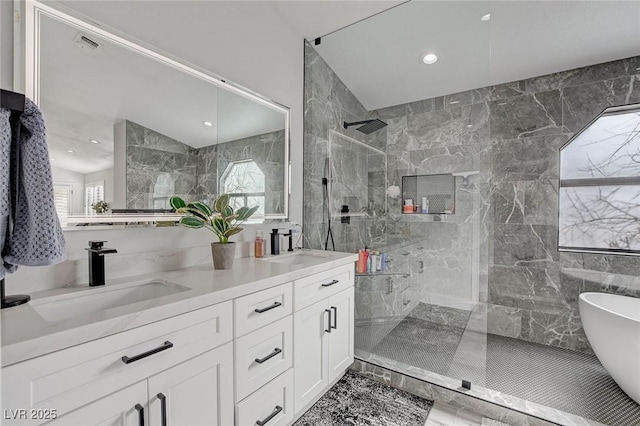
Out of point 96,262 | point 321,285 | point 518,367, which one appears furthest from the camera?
point 518,367

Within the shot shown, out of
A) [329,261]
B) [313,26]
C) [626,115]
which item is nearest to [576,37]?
[626,115]

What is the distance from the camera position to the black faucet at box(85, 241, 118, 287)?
3.87 feet

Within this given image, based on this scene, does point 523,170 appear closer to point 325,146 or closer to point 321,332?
point 325,146

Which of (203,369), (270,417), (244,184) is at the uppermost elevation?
(244,184)

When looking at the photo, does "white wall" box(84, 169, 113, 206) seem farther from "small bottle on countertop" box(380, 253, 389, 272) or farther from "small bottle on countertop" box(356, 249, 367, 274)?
"small bottle on countertop" box(380, 253, 389, 272)

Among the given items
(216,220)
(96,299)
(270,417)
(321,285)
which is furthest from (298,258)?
(96,299)

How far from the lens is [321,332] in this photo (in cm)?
176

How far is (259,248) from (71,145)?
1.12 metres

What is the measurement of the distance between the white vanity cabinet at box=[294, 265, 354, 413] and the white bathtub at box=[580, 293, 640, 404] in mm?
1749

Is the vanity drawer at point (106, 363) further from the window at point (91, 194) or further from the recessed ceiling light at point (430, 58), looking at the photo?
the recessed ceiling light at point (430, 58)

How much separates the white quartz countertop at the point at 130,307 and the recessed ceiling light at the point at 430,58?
1.86 m

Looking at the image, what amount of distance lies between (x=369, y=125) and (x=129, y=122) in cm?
189

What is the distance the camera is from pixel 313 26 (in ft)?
7.76

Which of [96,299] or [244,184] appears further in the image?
[244,184]
